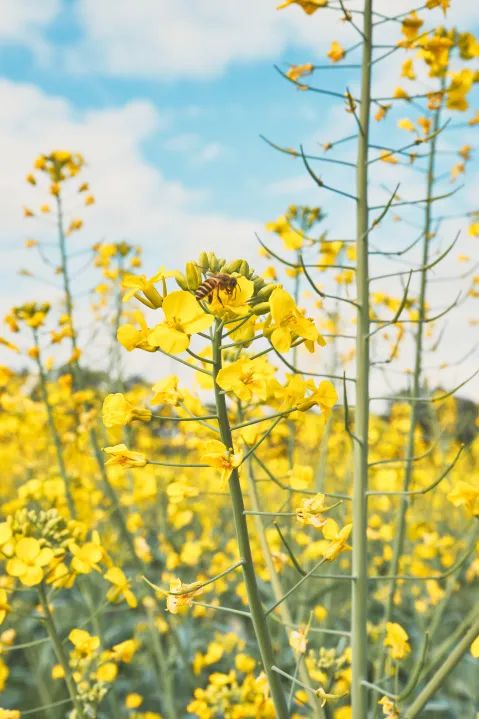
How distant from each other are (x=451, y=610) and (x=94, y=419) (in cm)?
382

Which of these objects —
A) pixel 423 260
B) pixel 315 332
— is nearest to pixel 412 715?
pixel 315 332

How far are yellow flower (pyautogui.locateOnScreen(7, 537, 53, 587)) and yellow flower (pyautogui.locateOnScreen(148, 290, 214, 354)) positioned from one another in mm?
845

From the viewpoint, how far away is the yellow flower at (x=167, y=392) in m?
1.31

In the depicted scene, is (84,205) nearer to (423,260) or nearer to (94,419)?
(94,419)

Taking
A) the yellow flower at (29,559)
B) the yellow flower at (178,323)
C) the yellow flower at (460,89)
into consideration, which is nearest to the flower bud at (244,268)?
the yellow flower at (178,323)

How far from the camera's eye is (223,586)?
4301 mm

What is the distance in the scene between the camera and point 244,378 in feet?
4.05

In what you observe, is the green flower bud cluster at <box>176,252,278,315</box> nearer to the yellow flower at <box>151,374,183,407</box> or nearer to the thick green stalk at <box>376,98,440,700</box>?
the yellow flower at <box>151,374,183,407</box>

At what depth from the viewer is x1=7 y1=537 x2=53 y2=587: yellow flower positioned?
167 cm

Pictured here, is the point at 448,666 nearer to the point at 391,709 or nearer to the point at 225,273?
the point at 391,709

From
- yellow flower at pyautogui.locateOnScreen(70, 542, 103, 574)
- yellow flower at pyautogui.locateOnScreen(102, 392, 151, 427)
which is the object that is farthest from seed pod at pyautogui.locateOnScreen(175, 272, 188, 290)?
yellow flower at pyautogui.locateOnScreen(70, 542, 103, 574)

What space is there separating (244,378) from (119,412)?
26cm

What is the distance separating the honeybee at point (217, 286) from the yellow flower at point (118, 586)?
960 mm

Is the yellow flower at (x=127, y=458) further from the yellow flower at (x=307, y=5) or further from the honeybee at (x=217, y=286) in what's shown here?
Answer: the yellow flower at (x=307, y=5)
